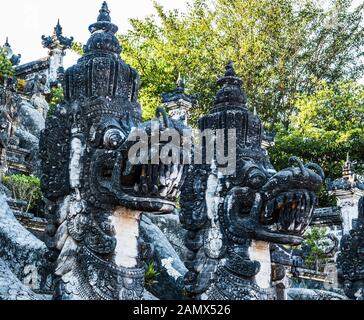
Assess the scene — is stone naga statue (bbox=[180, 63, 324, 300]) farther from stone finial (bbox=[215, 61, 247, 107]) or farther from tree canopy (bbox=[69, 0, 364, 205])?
tree canopy (bbox=[69, 0, 364, 205])

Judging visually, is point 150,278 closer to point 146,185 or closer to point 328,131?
point 146,185

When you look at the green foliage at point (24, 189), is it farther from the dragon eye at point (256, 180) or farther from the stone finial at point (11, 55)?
the stone finial at point (11, 55)

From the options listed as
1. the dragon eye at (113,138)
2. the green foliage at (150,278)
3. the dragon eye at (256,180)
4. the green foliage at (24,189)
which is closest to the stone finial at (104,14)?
the dragon eye at (113,138)

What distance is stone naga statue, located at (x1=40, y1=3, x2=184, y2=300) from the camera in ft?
23.4

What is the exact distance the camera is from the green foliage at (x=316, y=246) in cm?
2080

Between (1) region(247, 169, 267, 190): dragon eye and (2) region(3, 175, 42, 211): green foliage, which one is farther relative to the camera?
(2) region(3, 175, 42, 211): green foliage

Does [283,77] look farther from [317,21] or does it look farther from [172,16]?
[172,16]

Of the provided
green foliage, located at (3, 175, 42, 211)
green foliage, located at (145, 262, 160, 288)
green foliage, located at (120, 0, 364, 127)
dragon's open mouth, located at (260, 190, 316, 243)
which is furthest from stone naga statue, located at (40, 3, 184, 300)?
green foliage, located at (120, 0, 364, 127)

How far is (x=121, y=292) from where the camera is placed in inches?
281

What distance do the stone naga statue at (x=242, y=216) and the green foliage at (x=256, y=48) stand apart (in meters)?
22.2

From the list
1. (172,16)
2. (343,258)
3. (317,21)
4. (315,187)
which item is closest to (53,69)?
(172,16)

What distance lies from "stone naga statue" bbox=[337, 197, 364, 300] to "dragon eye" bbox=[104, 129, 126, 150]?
5064mm
